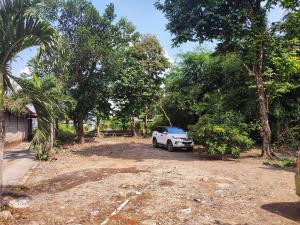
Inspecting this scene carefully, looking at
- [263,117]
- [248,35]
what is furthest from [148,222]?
[248,35]

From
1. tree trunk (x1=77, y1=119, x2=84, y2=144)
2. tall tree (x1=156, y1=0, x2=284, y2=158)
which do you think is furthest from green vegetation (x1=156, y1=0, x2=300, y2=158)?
tree trunk (x1=77, y1=119, x2=84, y2=144)

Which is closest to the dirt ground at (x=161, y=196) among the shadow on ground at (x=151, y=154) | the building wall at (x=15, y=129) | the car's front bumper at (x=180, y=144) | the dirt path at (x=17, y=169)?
the dirt path at (x=17, y=169)

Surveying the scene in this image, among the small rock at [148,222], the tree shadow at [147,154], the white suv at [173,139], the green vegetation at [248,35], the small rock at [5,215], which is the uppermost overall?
the green vegetation at [248,35]

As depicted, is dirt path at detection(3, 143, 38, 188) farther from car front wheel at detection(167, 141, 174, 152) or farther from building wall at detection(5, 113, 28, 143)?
car front wheel at detection(167, 141, 174, 152)

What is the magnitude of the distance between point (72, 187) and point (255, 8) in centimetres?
1406

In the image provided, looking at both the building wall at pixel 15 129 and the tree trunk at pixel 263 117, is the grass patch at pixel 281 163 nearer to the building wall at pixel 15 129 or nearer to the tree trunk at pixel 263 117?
the tree trunk at pixel 263 117

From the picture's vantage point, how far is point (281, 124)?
2225cm

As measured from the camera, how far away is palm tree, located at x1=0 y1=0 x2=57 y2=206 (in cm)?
802

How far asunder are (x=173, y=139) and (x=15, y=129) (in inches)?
619

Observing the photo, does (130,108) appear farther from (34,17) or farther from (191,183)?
(34,17)

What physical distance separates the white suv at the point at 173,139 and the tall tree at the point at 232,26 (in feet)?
17.5

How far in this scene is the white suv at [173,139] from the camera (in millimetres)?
21719

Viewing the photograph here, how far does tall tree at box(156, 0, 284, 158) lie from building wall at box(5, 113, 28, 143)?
16.5m

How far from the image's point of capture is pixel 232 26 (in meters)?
17.4
